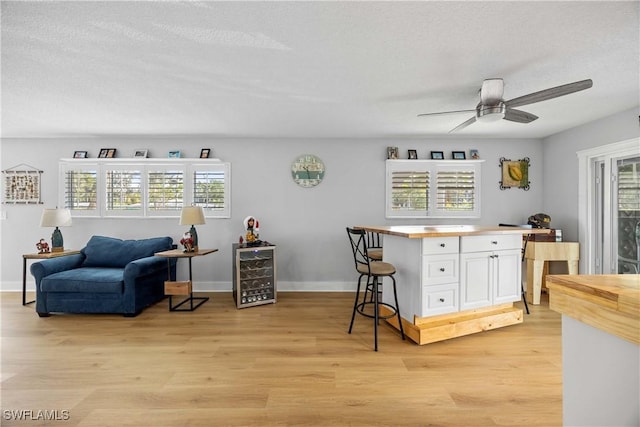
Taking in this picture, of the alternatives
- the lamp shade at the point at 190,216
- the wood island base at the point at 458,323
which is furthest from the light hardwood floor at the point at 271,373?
the lamp shade at the point at 190,216

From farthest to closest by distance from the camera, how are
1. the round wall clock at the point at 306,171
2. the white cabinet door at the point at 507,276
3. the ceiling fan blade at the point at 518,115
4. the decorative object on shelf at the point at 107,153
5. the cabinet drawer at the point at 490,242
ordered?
the round wall clock at the point at 306,171 < the decorative object on shelf at the point at 107,153 < the white cabinet door at the point at 507,276 < the cabinet drawer at the point at 490,242 < the ceiling fan blade at the point at 518,115

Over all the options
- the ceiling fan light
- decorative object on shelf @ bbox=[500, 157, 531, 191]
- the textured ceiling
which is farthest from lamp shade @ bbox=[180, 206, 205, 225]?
decorative object on shelf @ bbox=[500, 157, 531, 191]

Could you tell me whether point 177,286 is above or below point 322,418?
above

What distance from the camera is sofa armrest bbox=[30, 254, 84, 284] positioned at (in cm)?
336

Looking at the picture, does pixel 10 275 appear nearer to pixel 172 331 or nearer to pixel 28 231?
pixel 28 231

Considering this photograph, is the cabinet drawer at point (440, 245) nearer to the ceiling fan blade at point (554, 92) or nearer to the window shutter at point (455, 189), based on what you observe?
the ceiling fan blade at point (554, 92)

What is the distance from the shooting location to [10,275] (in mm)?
4418

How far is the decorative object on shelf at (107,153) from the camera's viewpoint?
4.40 meters

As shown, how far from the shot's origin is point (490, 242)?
287 centimetres

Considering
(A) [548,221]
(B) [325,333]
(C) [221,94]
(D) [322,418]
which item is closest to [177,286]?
(B) [325,333]

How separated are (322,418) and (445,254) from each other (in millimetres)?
1729

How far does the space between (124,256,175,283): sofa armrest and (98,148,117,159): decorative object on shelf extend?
6.04ft

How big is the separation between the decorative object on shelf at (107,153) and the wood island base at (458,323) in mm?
4625

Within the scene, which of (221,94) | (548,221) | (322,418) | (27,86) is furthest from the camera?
(548,221)
